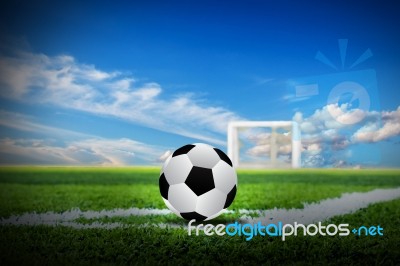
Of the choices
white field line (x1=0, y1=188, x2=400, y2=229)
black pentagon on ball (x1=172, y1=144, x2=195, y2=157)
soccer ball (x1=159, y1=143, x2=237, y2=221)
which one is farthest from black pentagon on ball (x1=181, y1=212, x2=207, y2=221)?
black pentagon on ball (x1=172, y1=144, x2=195, y2=157)

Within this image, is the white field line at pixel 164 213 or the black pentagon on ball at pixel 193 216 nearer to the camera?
the black pentagon on ball at pixel 193 216

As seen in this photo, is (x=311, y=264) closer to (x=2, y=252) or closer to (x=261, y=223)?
(x=261, y=223)

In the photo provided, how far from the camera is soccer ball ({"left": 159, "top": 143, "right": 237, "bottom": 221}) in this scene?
639 centimetres

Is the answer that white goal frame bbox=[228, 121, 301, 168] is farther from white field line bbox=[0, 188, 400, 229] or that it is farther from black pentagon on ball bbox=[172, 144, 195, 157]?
black pentagon on ball bbox=[172, 144, 195, 157]

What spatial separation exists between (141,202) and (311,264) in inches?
218

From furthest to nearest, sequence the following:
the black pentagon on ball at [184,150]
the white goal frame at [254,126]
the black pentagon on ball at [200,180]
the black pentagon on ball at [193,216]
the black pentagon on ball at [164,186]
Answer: the white goal frame at [254,126] → the black pentagon on ball at [184,150] → the black pentagon on ball at [164,186] → the black pentagon on ball at [193,216] → the black pentagon on ball at [200,180]

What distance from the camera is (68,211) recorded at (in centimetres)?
830

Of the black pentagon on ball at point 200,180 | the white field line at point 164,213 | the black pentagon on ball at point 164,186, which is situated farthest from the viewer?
the white field line at point 164,213

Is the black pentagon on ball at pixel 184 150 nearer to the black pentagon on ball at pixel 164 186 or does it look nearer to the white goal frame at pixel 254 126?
the black pentagon on ball at pixel 164 186

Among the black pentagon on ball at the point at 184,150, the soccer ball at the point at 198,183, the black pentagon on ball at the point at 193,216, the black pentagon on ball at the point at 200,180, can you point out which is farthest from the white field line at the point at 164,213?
the black pentagon on ball at the point at 184,150

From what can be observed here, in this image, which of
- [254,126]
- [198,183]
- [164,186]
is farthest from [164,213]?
[254,126]

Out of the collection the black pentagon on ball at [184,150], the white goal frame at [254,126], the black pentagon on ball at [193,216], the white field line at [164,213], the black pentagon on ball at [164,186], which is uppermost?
the white goal frame at [254,126]

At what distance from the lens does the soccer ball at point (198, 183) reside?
639 cm

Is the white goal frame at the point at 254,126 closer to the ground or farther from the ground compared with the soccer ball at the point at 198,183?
farther from the ground
